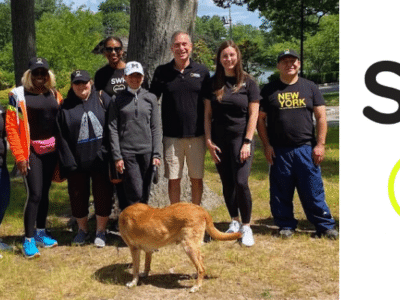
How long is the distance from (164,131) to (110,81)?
33.4 inches

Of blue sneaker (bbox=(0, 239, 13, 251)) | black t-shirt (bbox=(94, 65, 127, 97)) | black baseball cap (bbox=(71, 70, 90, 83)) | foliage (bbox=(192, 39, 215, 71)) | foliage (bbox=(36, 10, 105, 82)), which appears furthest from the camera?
foliage (bbox=(36, 10, 105, 82))

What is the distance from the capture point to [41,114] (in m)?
5.31

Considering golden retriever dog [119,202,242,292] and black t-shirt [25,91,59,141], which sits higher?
black t-shirt [25,91,59,141]

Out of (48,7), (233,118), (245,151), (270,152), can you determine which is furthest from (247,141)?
(48,7)

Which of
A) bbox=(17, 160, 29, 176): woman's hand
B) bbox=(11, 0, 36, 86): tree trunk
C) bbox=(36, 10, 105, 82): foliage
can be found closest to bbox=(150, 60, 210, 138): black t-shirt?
bbox=(17, 160, 29, 176): woman's hand

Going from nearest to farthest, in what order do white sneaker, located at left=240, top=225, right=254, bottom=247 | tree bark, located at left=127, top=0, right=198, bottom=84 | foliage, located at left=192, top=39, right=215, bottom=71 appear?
1. white sneaker, located at left=240, top=225, right=254, bottom=247
2. tree bark, located at left=127, top=0, right=198, bottom=84
3. foliage, located at left=192, top=39, right=215, bottom=71

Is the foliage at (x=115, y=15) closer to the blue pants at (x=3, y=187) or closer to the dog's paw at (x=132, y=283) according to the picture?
the blue pants at (x=3, y=187)

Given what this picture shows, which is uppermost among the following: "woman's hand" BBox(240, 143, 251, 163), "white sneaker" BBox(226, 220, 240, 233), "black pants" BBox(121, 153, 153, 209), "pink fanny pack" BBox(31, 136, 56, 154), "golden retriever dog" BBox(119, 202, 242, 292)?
"pink fanny pack" BBox(31, 136, 56, 154)

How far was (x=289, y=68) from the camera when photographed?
5473mm

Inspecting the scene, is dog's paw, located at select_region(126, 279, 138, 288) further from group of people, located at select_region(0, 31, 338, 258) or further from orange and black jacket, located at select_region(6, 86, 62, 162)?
orange and black jacket, located at select_region(6, 86, 62, 162)

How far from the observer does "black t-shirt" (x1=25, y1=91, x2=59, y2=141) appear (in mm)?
5270

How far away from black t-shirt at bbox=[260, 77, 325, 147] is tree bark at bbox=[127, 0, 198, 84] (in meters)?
1.71

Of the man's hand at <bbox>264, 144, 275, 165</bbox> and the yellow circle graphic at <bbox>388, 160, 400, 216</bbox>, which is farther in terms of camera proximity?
the man's hand at <bbox>264, 144, 275, 165</bbox>

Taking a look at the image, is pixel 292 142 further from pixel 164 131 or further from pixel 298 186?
pixel 164 131
